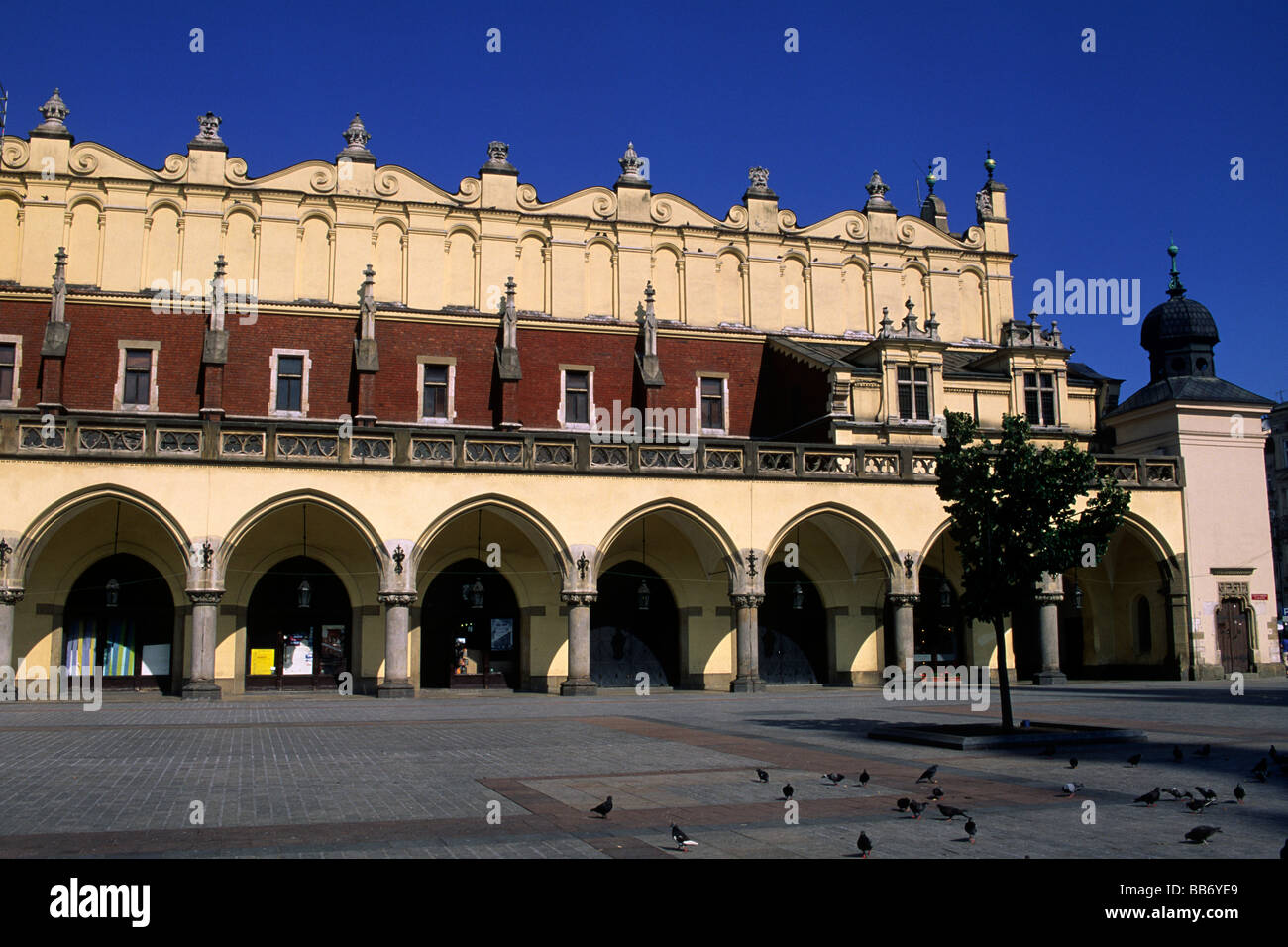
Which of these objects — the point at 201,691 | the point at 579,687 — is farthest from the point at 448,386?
Answer: the point at 201,691

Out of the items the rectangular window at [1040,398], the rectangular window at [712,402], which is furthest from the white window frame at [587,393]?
the rectangular window at [1040,398]

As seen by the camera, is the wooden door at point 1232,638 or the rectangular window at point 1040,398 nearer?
the wooden door at point 1232,638

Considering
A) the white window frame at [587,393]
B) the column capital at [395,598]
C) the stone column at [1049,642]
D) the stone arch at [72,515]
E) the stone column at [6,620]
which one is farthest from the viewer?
the white window frame at [587,393]

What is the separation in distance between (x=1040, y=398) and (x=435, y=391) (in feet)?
67.9

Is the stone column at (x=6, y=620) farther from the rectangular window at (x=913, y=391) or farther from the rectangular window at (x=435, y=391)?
the rectangular window at (x=913, y=391)

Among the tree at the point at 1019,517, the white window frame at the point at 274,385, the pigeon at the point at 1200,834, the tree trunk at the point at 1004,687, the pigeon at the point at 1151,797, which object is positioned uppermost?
the white window frame at the point at 274,385

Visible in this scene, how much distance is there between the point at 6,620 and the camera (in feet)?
90.2

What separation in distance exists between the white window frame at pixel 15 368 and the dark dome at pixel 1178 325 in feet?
123

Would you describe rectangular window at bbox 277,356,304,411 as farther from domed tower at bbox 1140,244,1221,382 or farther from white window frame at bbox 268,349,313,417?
domed tower at bbox 1140,244,1221,382

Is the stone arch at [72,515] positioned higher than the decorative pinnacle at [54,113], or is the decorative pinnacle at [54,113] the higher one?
the decorative pinnacle at [54,113]

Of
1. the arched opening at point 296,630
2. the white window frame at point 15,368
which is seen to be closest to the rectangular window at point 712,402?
the arched opening at point 296,630

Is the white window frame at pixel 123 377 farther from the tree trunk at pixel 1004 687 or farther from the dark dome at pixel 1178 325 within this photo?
the dark dome at pixel 1178 325

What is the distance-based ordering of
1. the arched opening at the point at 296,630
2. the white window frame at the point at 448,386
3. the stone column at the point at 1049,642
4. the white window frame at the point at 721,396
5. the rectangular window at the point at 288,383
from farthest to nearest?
the white window frame at the point at 721,396 < the white window frame at the point at 448,386 < the rectangular window at the point at 288,383 < the stone column at the point at 1049,642 < the arched opening at the point at 296,630

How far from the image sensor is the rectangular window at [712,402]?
3944 cm
